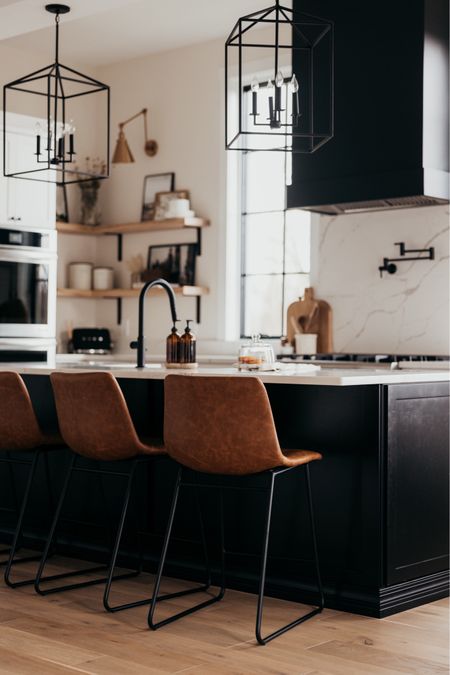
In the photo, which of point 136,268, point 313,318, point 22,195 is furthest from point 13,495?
point 136,268

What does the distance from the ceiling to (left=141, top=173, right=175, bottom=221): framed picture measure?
0.91 metres

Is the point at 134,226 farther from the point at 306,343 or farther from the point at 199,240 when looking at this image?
the point at 306,343

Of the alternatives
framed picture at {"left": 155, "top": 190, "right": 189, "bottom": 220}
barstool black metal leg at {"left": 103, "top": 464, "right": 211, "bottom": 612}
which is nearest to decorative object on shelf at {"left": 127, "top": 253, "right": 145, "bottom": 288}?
framed picture at {"left": 155, "top": 190, "right": 189, "bottom": 220}

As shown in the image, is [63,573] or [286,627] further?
[63,573]

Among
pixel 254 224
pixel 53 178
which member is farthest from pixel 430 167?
pixel 53 178

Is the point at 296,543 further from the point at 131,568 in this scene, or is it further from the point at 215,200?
the point at 215,200

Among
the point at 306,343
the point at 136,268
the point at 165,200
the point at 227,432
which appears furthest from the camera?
the point at 136,268

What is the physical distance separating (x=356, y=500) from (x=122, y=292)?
13.2ft

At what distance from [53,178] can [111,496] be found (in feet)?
11.3

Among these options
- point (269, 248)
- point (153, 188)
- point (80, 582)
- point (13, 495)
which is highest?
point (153, 188)

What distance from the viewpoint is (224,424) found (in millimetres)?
3365

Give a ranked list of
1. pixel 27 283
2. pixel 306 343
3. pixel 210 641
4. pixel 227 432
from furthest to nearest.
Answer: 1. pixel 27 283
2. pixel 306 343
3. pixel 227 432
4. pixel 210 641

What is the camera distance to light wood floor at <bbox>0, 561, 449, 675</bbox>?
9.86 ft

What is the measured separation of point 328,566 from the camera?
3.70m
